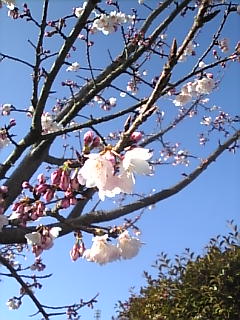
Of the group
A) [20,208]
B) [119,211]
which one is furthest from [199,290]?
[20,208]

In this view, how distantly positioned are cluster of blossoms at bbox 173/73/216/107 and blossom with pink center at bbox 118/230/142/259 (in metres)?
2.65

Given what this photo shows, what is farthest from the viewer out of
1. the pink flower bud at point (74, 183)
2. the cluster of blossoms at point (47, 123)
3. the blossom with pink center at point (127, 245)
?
the cluster of blossoms at point (47, 123)

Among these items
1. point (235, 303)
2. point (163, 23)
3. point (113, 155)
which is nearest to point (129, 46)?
point (163, 23)

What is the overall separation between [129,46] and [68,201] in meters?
2.34

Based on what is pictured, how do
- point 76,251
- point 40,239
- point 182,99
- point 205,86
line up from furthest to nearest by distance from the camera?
1. point 182,99
2. point 205,86
3. point 40,239
4. point 76,251

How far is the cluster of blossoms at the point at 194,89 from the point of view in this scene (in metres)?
4.45

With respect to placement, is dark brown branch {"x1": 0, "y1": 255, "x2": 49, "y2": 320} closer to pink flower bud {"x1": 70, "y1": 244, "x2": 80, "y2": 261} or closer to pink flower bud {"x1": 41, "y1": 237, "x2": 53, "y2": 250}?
pink flower bud {"x1": 41, "y1": 237, "x2": 53, "y2": 250}

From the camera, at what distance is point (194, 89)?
4.58 meters

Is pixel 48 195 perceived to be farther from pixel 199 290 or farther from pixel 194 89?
pixel 194 89

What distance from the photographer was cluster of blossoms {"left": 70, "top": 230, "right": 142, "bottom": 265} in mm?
2062

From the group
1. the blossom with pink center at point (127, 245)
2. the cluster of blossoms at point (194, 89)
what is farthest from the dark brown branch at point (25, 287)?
the cluster of blossoms at point (194, 89)

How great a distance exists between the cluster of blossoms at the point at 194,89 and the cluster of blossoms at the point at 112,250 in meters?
2.66

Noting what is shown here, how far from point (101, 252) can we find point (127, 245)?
139mm

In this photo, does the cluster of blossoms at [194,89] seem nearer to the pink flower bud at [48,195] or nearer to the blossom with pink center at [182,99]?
the blossom with pink center at [182,99]
